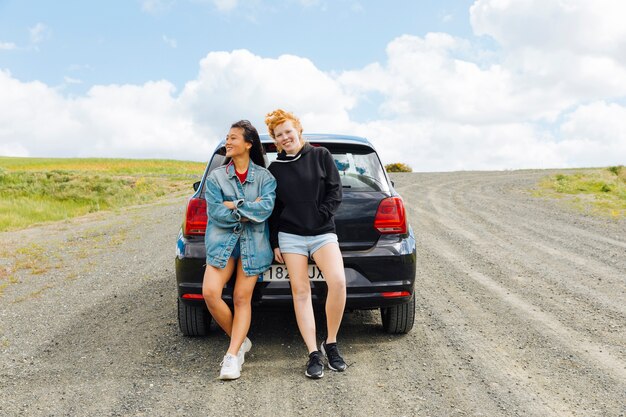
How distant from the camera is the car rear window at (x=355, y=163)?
177 inches

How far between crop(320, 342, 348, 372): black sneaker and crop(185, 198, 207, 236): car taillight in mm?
1252

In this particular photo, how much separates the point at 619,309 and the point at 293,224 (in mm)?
4052

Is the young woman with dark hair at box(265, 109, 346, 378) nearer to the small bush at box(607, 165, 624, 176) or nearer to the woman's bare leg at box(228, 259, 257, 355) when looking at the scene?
the woman's bare leg at box(228, 259, 257, 355)

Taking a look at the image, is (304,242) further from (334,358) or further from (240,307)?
(334,358)

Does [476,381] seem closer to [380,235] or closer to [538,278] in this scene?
[380,235]

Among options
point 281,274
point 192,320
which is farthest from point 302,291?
point 192,320

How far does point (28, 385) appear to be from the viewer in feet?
13.4

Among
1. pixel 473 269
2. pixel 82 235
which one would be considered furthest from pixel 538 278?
pixel 82 235

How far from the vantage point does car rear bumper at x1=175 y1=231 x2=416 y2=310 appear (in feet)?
14.0

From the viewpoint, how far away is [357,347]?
4.71 m

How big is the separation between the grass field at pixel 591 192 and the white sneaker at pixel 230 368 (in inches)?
492

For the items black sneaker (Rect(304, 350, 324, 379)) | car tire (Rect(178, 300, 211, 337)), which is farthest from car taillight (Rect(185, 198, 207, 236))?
black sneaker (Rect(304, 350, 324, 379))

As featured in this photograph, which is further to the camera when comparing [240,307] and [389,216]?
[389,216]

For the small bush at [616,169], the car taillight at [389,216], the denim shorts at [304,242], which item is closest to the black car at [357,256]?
the car taillight at [389,216]
